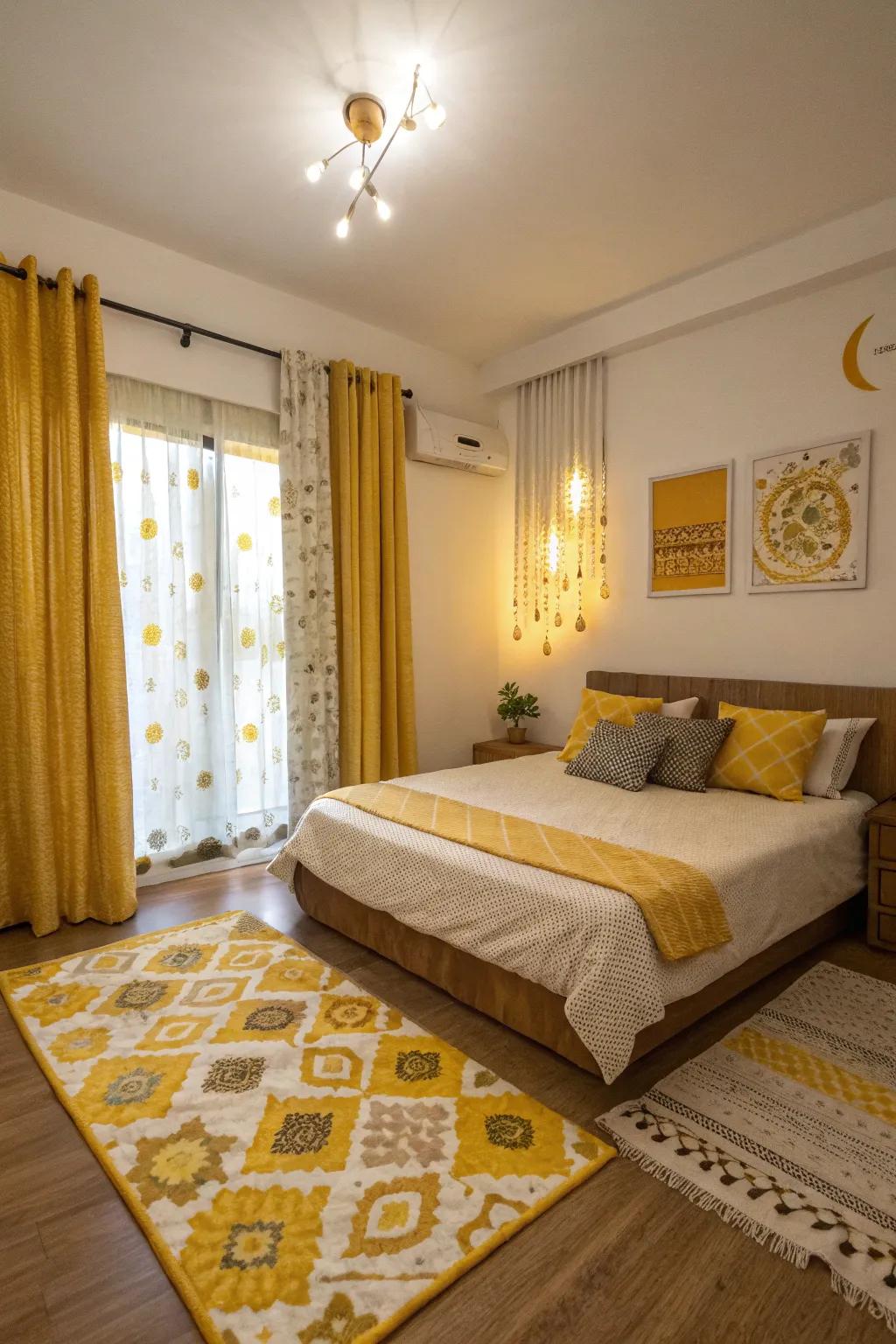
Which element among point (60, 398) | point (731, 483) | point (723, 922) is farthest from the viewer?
point (731, 483)

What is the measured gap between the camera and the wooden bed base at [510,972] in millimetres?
1851

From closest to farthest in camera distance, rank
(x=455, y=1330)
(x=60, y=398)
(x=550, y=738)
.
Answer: (x=455, y=1330)
(x=60, y=398)
(x=550, y=738)

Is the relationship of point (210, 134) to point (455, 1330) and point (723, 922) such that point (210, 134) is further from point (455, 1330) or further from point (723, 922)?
point (455, 1330)

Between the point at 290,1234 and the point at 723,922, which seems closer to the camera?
the point at 290,1234

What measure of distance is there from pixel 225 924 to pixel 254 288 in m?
3.01

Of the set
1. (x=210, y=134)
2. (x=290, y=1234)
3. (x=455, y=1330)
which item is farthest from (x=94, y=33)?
(x=455, y=1330)

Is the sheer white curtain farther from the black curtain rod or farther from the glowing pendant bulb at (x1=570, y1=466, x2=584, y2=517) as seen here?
the glowing pendant bulb at (x1=570, y1=466, x2=584, y2=517)

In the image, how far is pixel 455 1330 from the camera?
3.86 ft

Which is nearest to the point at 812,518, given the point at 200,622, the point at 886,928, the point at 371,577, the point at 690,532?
the point at 690,532

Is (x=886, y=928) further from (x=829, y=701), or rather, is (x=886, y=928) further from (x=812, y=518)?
(x=812, y=518)

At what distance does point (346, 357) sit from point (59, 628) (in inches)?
84.9

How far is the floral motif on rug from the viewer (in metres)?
1.34

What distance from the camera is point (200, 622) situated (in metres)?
3.35

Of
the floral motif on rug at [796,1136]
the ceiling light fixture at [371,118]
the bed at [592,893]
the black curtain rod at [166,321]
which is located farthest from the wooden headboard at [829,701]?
the black curtain rod at [166,321]
